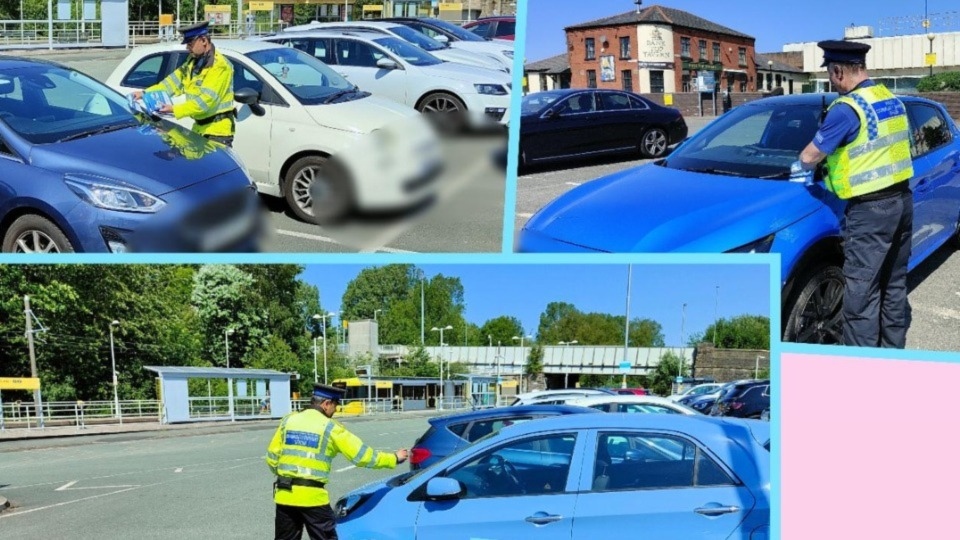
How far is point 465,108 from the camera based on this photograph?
25.3ft

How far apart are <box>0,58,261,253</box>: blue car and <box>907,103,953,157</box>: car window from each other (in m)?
Answer: 3.38

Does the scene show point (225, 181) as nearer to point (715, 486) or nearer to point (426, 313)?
point (426, 313)

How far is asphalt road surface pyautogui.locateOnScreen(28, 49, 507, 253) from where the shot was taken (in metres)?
6.89

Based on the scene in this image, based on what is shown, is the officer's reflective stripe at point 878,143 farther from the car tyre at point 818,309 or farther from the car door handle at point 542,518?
the car door handle at point 542,518

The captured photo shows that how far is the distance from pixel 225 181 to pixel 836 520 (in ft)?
12.0

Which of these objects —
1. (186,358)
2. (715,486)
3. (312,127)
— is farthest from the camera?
(312,127)

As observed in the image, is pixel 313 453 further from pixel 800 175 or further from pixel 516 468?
pixel 800 175

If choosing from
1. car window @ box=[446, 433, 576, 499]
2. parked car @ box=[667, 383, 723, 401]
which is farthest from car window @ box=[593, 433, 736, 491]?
parked car @ box=[667, 383, 723, 401]

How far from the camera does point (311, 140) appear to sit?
7242mm

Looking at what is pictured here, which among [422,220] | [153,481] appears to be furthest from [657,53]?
[153,481]

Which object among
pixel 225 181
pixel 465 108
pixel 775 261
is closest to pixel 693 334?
pixel 775 261

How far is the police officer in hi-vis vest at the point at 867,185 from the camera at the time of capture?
6090 mm

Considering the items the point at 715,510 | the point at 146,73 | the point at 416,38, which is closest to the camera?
the point at 715,510

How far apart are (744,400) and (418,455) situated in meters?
1.64
